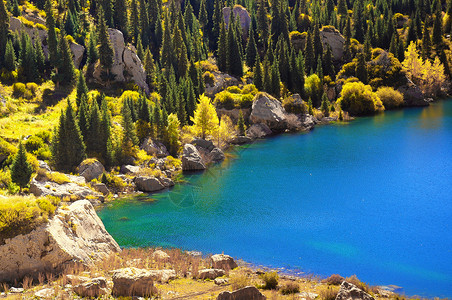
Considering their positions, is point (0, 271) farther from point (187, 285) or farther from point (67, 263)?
point (187, 285)

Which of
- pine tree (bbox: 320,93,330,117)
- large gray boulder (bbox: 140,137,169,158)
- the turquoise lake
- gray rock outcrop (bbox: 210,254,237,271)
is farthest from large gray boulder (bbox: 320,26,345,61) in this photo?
gray rock outcrop (bbox: 210,254,237,271)

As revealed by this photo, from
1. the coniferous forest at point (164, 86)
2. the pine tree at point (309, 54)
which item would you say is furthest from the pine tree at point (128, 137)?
the pine tree at point (309, 54)

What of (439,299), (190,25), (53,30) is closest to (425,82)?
(190,25)

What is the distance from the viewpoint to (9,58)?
101 m

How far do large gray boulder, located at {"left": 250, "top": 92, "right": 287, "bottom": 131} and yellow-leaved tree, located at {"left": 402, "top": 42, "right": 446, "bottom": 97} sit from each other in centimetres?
5309

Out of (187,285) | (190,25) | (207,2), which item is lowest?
(187,285)

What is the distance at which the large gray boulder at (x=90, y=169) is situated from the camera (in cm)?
6488

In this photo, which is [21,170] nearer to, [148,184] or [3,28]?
[148,184]

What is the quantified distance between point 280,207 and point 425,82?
4042 inches

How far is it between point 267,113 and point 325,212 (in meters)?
56.6

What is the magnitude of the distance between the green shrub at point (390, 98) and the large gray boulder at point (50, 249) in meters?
110

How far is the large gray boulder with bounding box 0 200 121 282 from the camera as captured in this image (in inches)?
1110

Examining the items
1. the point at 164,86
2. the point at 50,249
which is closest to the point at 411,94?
the point at 164,86

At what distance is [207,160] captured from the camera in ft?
269
